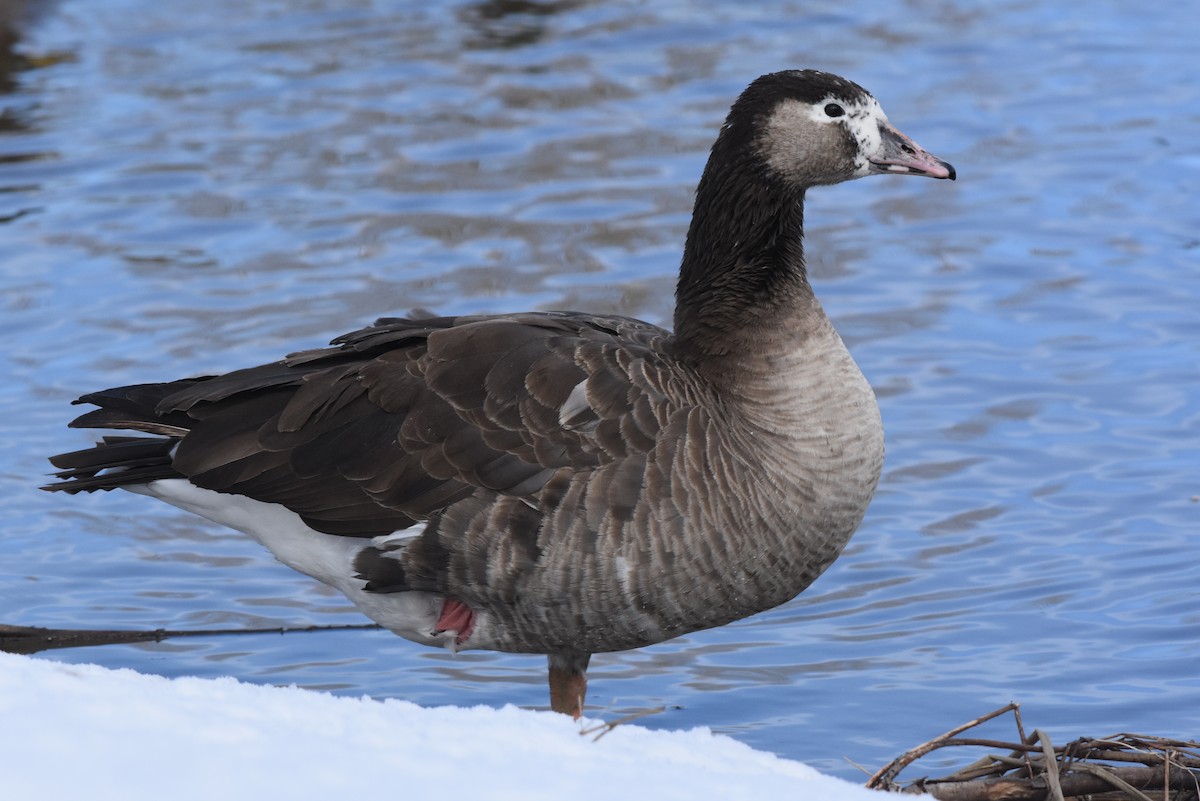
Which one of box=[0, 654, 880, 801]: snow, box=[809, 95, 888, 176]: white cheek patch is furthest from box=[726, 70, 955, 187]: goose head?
box=[0, 654, 880, 801]: snow

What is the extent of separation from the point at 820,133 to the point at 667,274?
5.36 m

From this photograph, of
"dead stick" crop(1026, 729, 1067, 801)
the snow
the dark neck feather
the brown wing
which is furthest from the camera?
the dark neck feather

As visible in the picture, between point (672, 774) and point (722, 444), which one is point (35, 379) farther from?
point (672, 774)

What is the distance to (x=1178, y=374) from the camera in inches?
424

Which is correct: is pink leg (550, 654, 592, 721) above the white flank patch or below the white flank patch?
below

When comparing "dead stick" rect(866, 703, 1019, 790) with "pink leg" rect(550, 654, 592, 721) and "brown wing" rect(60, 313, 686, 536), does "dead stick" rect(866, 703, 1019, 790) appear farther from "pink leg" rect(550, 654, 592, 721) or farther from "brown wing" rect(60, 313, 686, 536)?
"pink leg" rect(550, 654, 592, 721)

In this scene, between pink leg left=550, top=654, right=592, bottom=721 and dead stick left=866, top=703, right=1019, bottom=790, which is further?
pink leg left=550, top=654, right=592, bottom=721

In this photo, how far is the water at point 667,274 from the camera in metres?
8.20

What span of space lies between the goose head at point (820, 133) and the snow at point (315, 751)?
2913 millimetres

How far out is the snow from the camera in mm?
4102

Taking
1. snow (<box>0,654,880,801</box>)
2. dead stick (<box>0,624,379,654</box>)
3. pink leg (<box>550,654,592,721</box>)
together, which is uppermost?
snow (<box>0,654,880,801</box>)

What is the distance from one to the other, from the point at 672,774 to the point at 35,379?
7.60m

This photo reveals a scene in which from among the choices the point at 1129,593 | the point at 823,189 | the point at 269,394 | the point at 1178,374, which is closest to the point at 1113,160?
the point at 823,189

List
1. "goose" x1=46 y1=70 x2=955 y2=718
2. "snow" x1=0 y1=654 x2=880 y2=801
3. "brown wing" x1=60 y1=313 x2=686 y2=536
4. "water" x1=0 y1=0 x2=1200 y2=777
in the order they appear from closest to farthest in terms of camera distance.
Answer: "snow" x1=0 y1=654 x2=880 y2=801 → "goose" x1=46 y1=70 x2=955 y2=718 → "brown wing" x1=60 y1=313 x2=686 y2=536 → "water" x1=0 y1=0 x2=1200 y2=777
